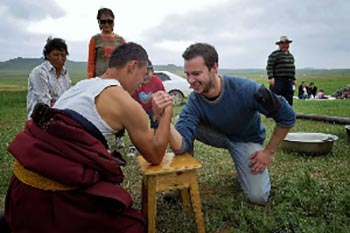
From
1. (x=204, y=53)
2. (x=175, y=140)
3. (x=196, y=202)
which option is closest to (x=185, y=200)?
(x=196, y=202)

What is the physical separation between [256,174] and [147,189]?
1.15 metres

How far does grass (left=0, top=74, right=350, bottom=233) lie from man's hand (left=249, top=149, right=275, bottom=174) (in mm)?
296

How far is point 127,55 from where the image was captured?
2.08 meters

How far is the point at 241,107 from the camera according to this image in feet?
9.43

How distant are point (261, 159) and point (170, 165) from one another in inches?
38.5

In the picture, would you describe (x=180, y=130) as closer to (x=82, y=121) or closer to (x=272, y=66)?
(x=82, y=121)

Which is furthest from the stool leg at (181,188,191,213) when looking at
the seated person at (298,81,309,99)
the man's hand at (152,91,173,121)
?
the seated person at (298,81,309,99)

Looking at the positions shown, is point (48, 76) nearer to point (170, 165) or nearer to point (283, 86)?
point (170, 165)

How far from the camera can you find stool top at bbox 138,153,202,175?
2.26 meters

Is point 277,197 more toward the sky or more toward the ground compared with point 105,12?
more toward the ground

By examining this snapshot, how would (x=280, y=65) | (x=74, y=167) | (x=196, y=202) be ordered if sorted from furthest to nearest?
(x=280, y=65)
(x=196, y=202)
(x=74, y=167)

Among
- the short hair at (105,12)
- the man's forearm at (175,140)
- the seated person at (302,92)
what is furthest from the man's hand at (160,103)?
the seated person at (302,92)

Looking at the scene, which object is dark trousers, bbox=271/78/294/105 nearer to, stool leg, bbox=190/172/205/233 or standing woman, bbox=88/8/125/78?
standing woman, bbox=88/8/125/78

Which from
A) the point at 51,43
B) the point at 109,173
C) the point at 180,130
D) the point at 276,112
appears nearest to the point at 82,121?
the point at 109,173
